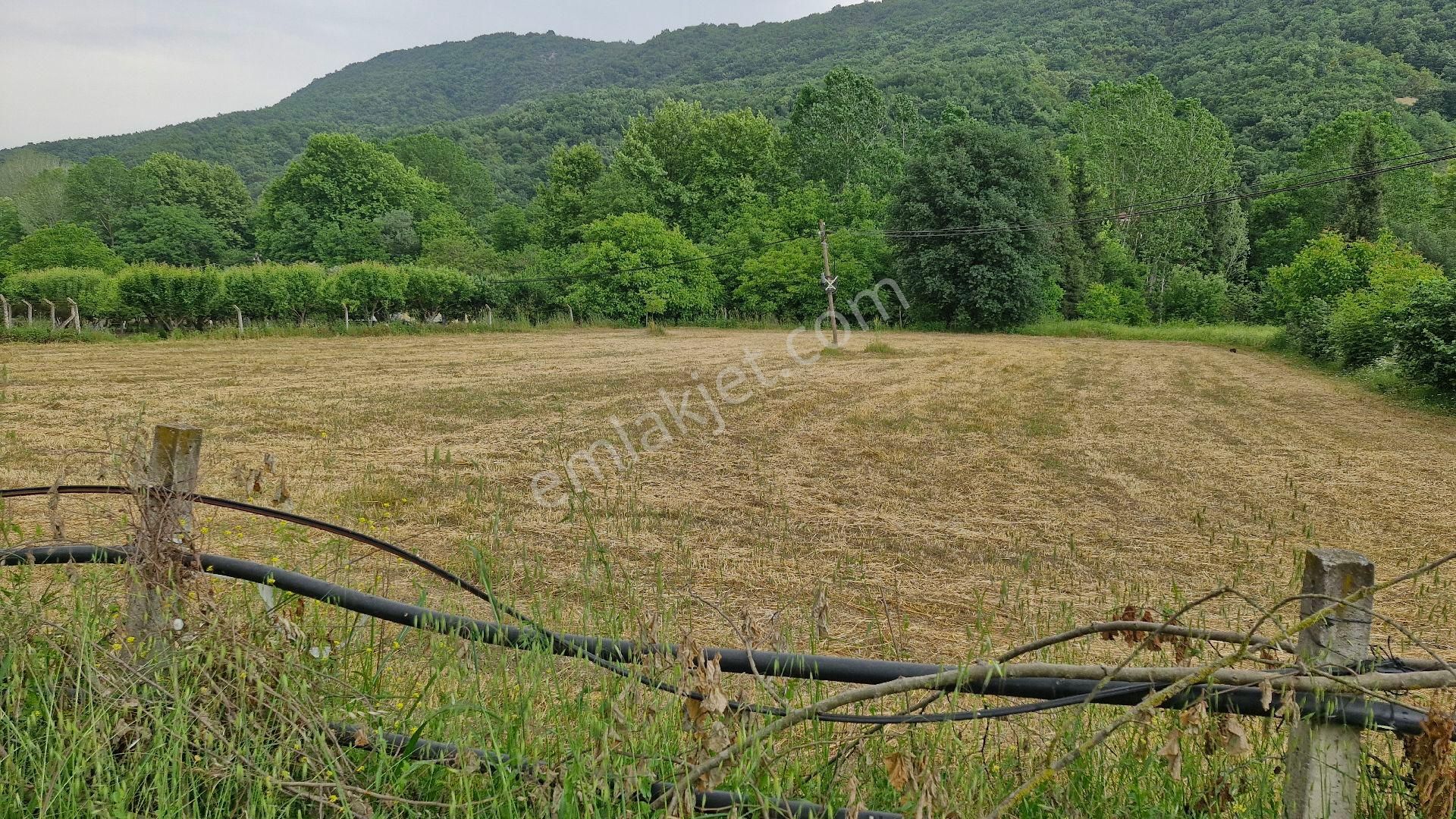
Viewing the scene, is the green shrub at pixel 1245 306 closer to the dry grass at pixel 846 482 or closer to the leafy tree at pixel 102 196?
the dry grass at pixel 846 482

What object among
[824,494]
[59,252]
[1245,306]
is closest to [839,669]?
[824,494]

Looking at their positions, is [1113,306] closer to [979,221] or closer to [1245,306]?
[1245,306]

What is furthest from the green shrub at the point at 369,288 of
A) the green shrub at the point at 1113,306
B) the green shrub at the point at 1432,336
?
the green shrub at the point at 1432,336

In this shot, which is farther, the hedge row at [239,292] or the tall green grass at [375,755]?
the hedge row at [239,292]

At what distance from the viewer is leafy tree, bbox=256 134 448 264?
6794 centimetres

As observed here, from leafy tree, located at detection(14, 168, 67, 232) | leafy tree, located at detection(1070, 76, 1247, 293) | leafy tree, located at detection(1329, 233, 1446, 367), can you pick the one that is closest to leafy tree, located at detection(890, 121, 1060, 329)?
leafy tree, located at detection(1070, 76, 1247, 293)

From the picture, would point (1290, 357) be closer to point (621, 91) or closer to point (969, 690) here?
point (969, 690)

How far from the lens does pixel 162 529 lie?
2.38m

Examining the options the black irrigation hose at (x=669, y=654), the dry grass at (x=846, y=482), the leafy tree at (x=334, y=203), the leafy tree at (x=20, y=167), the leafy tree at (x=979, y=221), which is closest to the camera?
the black irrigation hose at (x=669, y=654)

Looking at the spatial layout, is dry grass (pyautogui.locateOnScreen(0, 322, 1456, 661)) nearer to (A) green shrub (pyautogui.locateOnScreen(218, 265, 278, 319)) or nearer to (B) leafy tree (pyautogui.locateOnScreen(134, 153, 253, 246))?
(A) green shrub (pyautogui.locateOnScreen(218, 265, 278, 319))

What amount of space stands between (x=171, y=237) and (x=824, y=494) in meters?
75.2

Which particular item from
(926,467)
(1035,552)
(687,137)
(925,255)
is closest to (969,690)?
(1035,552)

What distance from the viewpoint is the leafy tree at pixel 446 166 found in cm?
8506

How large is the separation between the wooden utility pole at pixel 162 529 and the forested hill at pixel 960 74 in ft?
240
